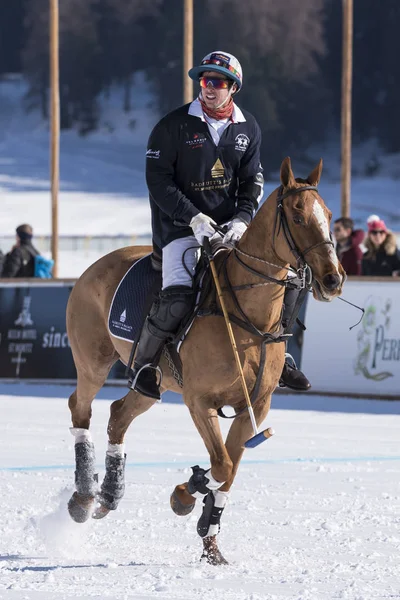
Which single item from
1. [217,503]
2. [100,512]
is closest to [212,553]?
[217,503]

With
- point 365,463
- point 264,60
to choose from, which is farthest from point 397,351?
point 264,60

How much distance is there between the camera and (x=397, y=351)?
1462cm

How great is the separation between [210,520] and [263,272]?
4.64 feet

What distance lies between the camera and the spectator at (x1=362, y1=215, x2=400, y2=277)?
1555 centimetres

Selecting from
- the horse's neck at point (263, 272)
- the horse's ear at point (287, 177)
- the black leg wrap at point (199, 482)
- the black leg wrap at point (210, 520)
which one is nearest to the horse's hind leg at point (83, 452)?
the black leg wrap at point (199, 482)

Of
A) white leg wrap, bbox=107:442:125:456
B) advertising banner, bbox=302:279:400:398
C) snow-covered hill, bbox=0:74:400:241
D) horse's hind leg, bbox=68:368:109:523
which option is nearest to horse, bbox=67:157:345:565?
white leg wrap, bbox=107:442:125:456

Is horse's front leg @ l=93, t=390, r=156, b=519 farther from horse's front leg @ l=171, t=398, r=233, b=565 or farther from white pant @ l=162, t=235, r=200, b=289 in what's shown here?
white pant @ l=162, t=235, r=200, b=289

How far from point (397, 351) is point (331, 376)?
91 centimetres

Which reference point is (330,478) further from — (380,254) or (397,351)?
(380,254)

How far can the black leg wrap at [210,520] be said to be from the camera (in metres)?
7.21

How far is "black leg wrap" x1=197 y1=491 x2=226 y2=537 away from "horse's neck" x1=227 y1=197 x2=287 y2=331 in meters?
1.04

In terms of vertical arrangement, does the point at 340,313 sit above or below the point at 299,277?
below

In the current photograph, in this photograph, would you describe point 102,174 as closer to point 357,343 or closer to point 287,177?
point 357,343

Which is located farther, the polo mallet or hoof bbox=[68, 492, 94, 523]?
hoof bbox=[68, 492, 94, 523]
